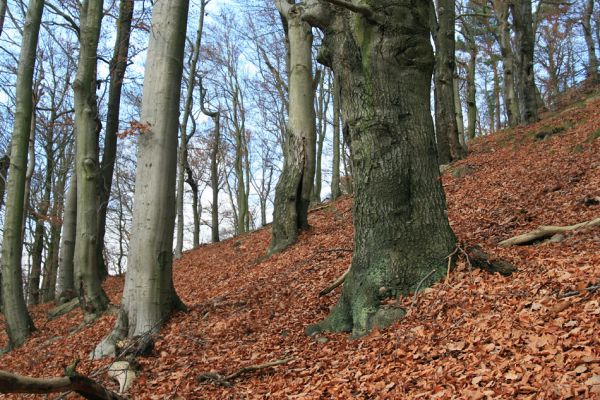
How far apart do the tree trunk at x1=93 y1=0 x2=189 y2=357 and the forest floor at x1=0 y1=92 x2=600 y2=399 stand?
1.25 ft

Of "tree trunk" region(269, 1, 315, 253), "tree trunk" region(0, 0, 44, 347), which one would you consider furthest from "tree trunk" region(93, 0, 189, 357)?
"tree trunk" region(269, 1, 315, 253)

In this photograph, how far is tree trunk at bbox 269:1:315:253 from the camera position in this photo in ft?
31.9

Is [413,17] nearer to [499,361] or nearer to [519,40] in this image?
[499,361]

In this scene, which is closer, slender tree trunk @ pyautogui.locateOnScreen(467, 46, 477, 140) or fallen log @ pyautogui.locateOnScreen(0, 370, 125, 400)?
fallen log @ pyautogui.locateOnScreen(0, 370, 125, 400)

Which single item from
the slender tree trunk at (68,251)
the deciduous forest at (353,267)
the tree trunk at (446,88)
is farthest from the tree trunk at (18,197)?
the tree trunk at (446,88)

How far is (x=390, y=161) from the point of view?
175 inches

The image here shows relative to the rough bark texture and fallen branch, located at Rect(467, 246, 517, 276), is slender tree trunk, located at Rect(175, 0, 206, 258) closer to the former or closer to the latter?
the rough bark texture

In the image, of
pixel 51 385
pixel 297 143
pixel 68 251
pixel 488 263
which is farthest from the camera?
pixel 68 251

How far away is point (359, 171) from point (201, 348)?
262 cm

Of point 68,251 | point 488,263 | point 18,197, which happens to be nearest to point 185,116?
point 68,251

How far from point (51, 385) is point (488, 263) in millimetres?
3753

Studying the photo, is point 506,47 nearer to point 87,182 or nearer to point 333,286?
point 333,286

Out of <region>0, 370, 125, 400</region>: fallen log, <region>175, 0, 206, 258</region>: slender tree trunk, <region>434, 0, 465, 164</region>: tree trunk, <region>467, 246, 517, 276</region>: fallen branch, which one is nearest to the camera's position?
<region>0, 370, 125, 400</region>: fallen log

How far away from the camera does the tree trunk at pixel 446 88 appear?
12.5 meters
